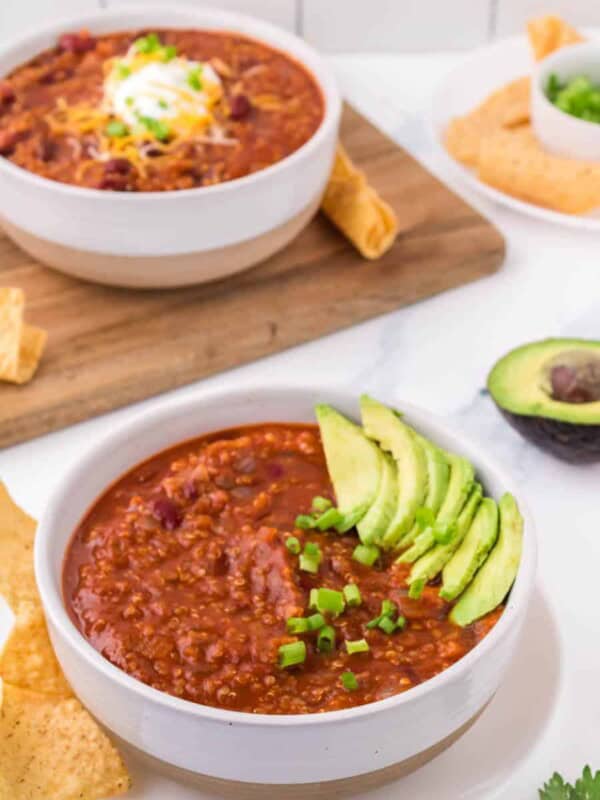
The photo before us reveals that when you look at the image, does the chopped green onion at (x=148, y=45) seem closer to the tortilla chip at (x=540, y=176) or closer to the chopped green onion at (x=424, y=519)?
the tortilla chip at (x=540, y=176)

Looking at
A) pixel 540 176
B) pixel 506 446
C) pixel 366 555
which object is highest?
pixel 366 555

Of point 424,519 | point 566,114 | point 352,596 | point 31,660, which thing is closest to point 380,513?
point 424,519

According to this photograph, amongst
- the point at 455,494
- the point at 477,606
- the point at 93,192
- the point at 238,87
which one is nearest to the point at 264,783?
the point at 477,606

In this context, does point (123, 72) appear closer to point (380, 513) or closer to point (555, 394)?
point (555, 394)

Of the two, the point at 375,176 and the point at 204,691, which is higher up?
the point at 204,691

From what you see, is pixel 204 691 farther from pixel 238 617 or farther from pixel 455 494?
pixel 455 494
